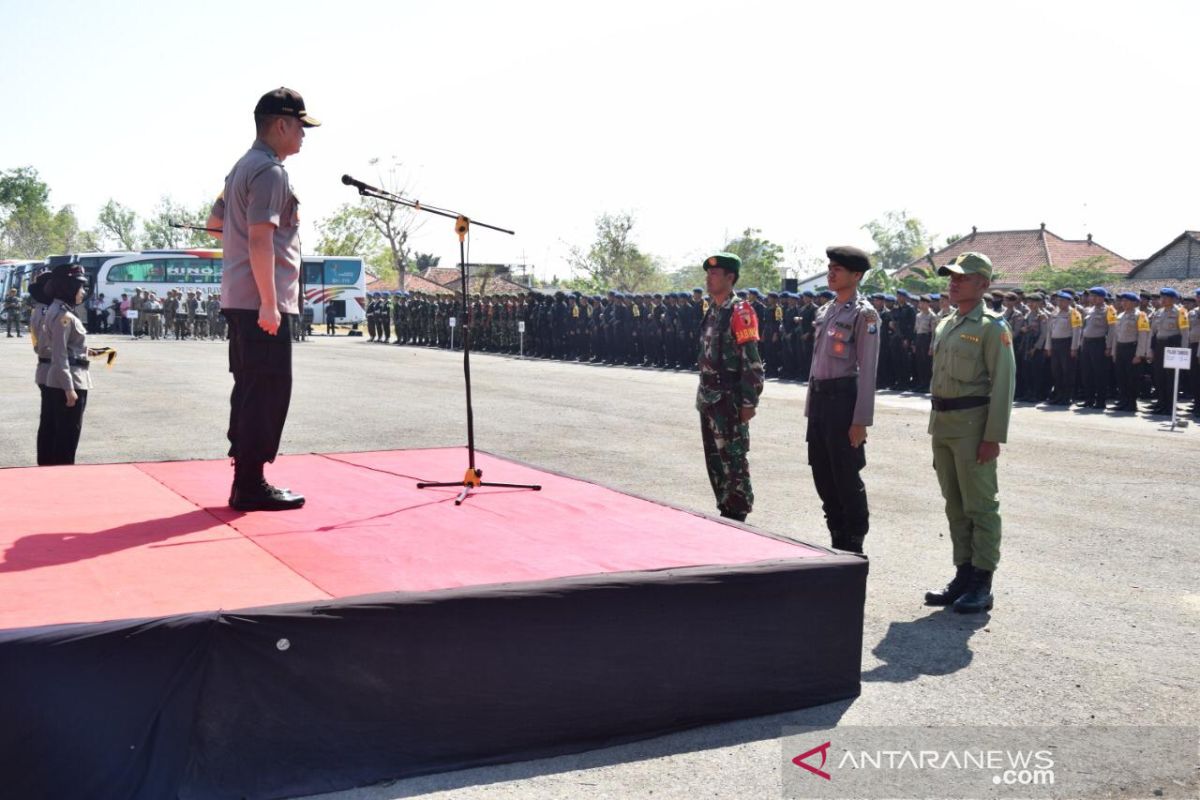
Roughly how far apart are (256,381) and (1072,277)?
60.4m

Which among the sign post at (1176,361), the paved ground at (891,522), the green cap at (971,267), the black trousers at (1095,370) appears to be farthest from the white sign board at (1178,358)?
the green cap at (971,267)

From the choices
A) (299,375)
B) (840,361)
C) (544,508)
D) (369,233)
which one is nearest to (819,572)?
(544,508)

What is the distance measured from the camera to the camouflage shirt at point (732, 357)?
646cm

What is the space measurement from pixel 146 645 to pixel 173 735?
0.30m

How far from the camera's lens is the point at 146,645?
131 inches

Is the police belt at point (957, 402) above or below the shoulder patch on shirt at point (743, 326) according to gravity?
below

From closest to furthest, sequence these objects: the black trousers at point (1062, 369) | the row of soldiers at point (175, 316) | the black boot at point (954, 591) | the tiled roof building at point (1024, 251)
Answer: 1. the black boot at point (954, 591)
2. the black trousers at point (1062, 369)
3. the row of soldiers at point (175, 316)
4. the tiled roof building at point (1024, 251)

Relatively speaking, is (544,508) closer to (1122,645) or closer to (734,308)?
(734,308)

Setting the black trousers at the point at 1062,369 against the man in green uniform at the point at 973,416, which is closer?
the man in green uniform at the point at 973,416

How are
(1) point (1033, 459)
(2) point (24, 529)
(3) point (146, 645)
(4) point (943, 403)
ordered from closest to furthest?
(3) point (146, 645)
(2) point (24, 529)
(4) point (943, 403)
(1) point (1033, 459)

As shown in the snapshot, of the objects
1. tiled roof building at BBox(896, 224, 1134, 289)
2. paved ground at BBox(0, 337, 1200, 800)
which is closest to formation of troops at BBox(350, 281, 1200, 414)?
paved ground at BBox(0, 337, 1200, 800)

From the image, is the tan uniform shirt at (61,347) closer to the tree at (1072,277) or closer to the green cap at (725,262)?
the green cap at (725,262)

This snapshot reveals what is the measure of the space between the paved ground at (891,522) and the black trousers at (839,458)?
512 mm

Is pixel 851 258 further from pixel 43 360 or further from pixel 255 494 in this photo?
pixel 43 360
